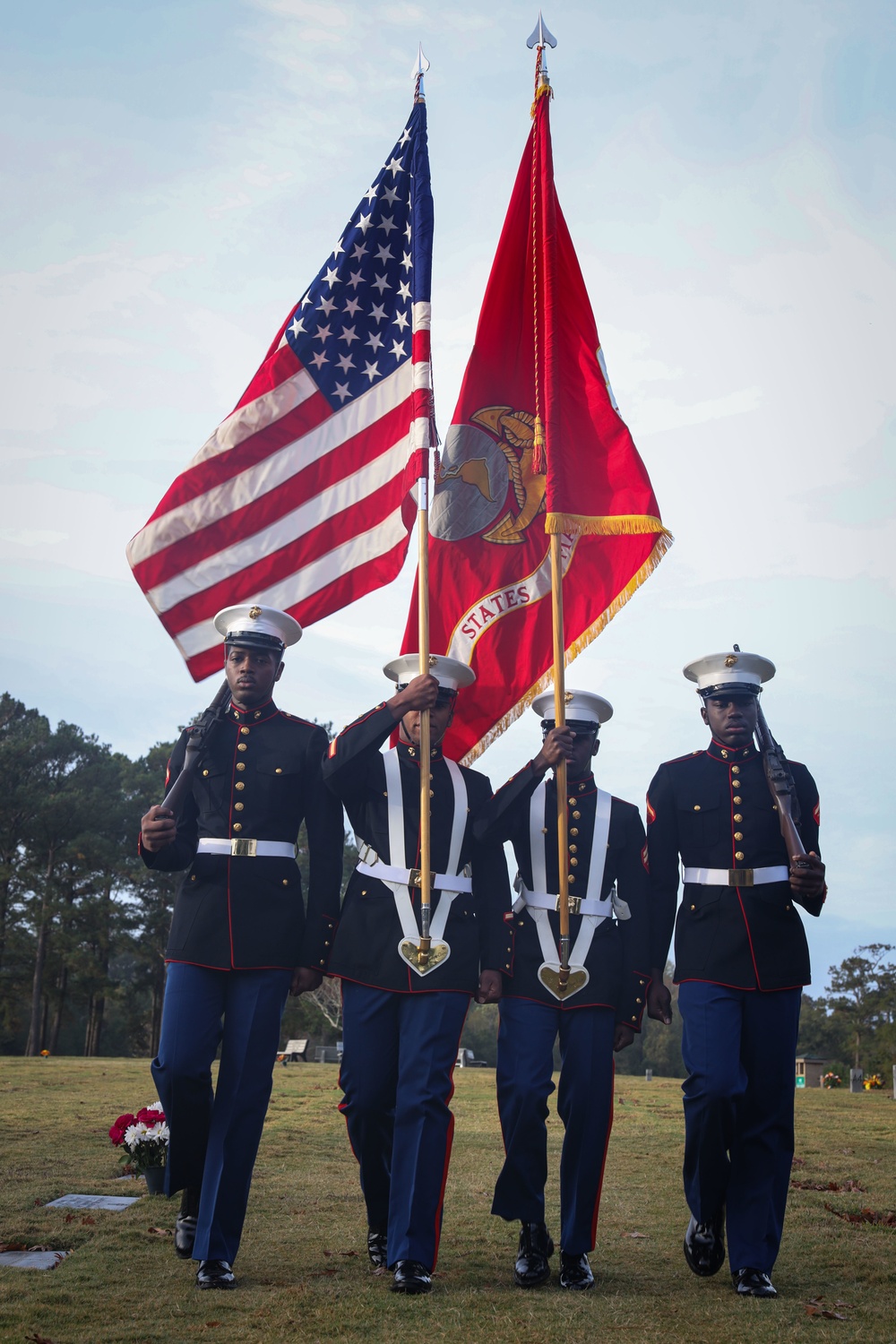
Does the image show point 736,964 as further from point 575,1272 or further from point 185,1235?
point 185,1235

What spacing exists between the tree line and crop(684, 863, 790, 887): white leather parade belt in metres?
39.6

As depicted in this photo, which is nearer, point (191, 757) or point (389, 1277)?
point (389, 1277)

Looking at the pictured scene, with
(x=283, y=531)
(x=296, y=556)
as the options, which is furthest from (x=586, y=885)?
(x=283, y=531)

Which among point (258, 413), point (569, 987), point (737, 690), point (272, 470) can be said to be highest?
point (258, 413)

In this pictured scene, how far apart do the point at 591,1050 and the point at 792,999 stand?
3.27ft

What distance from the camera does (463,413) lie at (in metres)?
7.92

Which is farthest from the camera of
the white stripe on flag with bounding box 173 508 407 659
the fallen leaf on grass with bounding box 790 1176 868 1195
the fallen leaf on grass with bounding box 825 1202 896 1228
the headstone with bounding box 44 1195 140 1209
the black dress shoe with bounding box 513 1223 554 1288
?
the fallen leaf on grass with bounding box 790 1176 868 1195

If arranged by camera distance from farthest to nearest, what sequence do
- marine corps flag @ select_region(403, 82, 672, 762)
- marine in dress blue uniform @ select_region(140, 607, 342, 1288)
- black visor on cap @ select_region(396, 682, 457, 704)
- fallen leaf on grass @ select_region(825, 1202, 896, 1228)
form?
marine corps flag @ select_region(403, 82, 672, 762), fallen leaf on grass @ select_region(825, 1202, 896, 1228), black visor on cap @ select_region(396, 682, 457, 704), marine in dress blue uniform @ select_region(140, 607, 342, 1288)

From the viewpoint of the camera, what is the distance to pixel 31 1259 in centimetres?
530

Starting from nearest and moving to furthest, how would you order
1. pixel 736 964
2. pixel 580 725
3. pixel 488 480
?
pixel 736 964 → pixel 580 725 → pixel 488 480

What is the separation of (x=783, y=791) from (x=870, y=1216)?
9.94 feet

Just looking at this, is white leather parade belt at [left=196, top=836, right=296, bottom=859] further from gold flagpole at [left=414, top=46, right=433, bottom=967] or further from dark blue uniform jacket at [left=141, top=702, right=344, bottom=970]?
gold flagpole at [left=414, top=46, right=433, bottom=967]

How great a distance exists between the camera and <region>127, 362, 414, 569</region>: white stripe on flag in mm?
7348

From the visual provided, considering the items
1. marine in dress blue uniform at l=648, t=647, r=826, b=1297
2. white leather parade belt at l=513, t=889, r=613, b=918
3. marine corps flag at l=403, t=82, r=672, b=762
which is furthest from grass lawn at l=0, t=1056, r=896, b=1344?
marine corps flag at l=403, t=82, r=672, b=762
